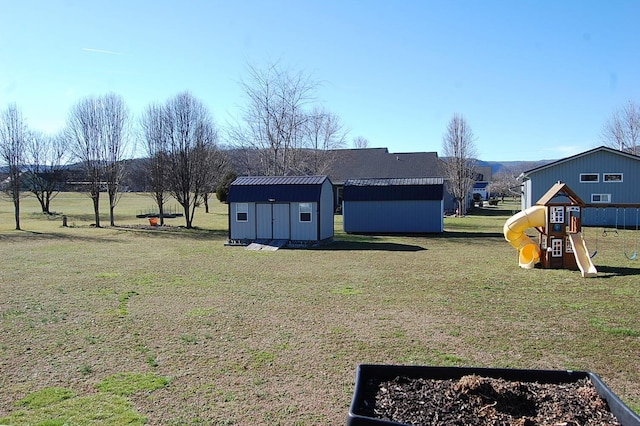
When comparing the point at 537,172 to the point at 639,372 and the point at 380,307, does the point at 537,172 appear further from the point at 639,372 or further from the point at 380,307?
the point at 639,372

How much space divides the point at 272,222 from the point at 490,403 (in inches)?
762

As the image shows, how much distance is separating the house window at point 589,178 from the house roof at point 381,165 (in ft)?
54.3

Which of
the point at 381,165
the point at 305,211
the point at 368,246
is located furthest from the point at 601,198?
the point at 381,165

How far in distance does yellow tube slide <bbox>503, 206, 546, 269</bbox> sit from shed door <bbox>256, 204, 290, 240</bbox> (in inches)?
389

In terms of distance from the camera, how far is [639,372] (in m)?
6.24

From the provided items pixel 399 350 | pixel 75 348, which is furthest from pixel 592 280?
pixel 75 348

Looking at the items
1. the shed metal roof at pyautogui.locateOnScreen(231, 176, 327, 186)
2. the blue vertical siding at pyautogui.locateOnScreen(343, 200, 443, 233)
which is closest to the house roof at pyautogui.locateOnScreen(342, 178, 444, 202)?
the blue vertical siding at pyautogui.locateOnScreen(343, 200, 443, 233)

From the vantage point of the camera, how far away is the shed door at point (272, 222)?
22.6 m

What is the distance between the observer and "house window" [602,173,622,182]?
3019cm

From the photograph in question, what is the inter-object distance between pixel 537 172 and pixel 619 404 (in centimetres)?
3122

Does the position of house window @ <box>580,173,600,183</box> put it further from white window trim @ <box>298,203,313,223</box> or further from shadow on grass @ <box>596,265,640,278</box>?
white window trim @ <box>298,203,313,223</box>

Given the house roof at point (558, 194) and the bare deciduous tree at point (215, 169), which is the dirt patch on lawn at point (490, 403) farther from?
the bare deciduous tree at point (215, 169)

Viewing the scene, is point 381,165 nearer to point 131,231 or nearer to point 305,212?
point 131,231

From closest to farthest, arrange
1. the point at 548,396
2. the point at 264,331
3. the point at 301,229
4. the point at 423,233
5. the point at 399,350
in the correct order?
1. the point at 548,396
2. the point at 399,350
3. the point at 264,331
4. the point at 301,229
5. the point at 423,233
